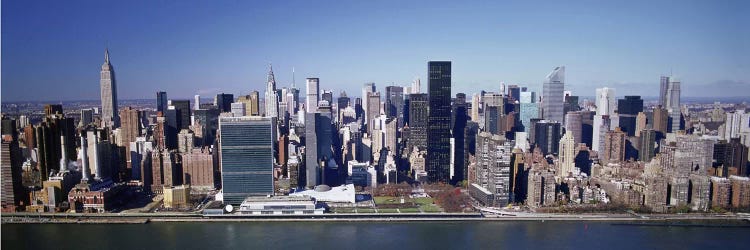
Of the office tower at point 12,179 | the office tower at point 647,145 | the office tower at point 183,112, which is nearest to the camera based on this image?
the office tower at point 12,179

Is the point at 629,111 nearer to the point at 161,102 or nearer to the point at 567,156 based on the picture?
the point at 567,156

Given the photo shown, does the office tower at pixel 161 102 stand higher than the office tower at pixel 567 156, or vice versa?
the office tower at pixel 161 102

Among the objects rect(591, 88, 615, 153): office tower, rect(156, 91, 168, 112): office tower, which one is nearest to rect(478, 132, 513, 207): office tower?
rect(591, 88, 615, 153): office tower

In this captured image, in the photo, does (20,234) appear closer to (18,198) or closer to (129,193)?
(18,198)

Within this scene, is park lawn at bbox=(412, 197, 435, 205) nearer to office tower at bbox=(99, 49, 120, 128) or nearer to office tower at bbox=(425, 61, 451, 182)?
office tower at bbox=(425, 61, 451, 182)

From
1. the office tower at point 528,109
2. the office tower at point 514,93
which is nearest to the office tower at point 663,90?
the office tower at point 528,109

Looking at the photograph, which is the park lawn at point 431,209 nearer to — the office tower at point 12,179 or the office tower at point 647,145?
the office tower at point 647,145
